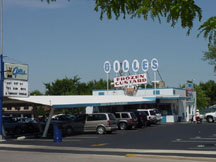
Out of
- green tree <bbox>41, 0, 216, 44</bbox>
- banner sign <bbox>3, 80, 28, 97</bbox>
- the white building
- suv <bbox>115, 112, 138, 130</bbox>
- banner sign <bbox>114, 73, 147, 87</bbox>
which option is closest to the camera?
green tree <bbox>41, 0, 216, 44</bbox>

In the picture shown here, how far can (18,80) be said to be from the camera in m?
27.2

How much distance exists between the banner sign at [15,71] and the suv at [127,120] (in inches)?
448

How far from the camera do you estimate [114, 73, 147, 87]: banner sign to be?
5206 cm

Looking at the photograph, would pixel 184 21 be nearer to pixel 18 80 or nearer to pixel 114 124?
pixel 18 80

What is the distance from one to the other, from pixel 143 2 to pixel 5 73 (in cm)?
2278

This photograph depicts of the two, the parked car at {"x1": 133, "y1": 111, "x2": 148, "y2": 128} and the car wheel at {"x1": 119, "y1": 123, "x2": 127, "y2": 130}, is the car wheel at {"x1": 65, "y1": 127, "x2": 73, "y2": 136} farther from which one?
the parked car at {"x1": 133, "y1": 111, "x2": 148, "y2": 128}

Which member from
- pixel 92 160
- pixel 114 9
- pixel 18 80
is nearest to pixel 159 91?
pixel 18 80

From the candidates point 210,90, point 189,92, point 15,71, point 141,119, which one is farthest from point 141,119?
point 210,90

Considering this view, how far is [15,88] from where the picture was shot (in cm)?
2661

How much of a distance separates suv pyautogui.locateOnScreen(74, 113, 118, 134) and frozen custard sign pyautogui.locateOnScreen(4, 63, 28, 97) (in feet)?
18.2

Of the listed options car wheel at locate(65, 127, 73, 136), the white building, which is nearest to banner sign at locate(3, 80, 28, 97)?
car wheel at locate(65, 127, 73, 136)

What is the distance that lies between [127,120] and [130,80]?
18.4 metres

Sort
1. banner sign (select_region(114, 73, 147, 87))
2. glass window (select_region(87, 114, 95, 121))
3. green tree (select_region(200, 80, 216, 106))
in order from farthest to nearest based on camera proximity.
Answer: green tree (select_region(200, 80, 216, 106)), banner sign (select_region(114, 73, 147, 87)), glass window (select_region(87, 114, 95, 121))

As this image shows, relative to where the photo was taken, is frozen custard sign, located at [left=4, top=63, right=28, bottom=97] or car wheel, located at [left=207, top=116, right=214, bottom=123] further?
car wheel, located at [left=207, top=116, right=214, bottom=123]
